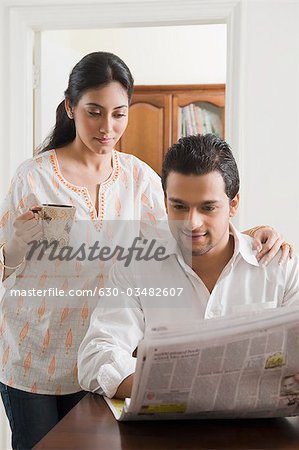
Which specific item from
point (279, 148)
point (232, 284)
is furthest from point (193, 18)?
point (232, 284)

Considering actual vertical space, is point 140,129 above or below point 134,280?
above

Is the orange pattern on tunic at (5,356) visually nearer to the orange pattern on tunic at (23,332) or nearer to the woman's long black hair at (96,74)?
the orange pattern on tunic at (23,332)

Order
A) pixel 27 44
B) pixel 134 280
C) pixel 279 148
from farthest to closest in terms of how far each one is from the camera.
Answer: pixel 27 44
pixel 279 148
pixel 134 280

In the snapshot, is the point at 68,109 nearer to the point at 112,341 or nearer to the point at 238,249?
the point at 238,249

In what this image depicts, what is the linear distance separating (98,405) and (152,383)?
0.22m

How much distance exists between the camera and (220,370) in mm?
1252

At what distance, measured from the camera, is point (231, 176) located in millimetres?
1785

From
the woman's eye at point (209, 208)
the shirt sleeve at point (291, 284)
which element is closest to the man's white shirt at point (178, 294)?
the shirt sleeve at point (291, 284)

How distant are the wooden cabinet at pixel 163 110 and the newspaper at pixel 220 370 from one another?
394 centimetres

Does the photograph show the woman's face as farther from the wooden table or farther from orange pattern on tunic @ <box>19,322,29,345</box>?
the wooden table

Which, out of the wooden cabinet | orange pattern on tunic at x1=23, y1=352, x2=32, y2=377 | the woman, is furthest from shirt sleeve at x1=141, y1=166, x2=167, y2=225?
the wooden cabinet

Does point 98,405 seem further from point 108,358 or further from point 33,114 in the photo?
point 33,114

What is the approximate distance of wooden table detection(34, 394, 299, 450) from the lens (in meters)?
1.18

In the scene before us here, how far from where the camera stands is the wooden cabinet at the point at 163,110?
5.18 metres
